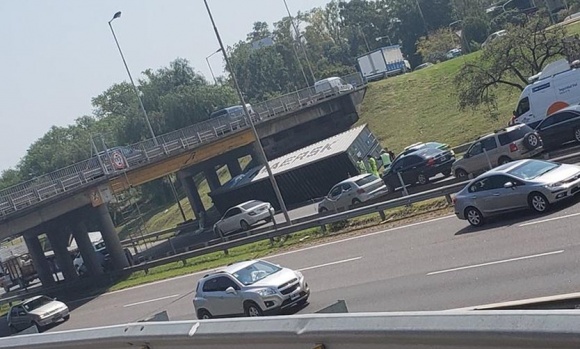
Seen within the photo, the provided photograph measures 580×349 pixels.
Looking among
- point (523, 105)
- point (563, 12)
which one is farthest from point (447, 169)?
point (563, 12)

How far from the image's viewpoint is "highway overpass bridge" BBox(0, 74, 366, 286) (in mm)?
50281

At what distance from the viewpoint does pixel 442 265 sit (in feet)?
67.2

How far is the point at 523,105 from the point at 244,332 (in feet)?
116

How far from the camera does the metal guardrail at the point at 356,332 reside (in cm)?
428

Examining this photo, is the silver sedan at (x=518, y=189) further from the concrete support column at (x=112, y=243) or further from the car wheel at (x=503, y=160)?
the concrete support column at (x=112, y=243)

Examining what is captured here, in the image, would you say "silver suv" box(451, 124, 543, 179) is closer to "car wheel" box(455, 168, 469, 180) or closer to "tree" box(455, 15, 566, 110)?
"car wheel" box(455, 168, 469, 180)

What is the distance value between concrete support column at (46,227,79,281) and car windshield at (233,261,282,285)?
37.5 meters

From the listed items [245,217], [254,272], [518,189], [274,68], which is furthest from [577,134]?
[274,68]

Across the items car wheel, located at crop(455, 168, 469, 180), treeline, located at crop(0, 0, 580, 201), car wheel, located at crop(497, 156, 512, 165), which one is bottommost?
car wheel, located at crop(455, 168, 469, 180)

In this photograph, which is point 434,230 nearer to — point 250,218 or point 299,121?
point 250,218

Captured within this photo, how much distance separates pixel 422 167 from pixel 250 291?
19.0m

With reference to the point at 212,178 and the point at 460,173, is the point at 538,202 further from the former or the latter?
the point at 212,178

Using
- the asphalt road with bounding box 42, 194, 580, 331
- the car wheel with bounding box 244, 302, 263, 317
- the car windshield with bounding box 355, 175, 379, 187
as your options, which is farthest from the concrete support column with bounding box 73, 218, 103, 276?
the car wheel with bounding box 244, 302, 263, 317

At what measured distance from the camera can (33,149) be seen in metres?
152
